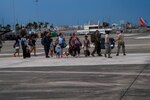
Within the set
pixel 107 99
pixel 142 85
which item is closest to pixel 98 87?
pixel 142 85

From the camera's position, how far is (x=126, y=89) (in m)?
11.3

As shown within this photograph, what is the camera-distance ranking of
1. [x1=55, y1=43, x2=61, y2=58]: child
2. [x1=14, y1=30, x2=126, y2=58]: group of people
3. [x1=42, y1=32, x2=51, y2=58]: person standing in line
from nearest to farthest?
[x1=14, y1=30, x2=126, y2=58]: group of people → [x1=55, y1=43, x2=61, y2=58]: child → [x1=42, y1=32, x2=51, y2=58]: person standing in line

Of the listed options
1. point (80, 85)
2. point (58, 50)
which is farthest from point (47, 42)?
point (80, 85)

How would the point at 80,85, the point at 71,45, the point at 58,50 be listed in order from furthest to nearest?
the point at 71,45 < the point at 58,50 < the point at 80,85

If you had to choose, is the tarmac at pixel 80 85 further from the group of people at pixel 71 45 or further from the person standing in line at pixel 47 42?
the person standing in line at pixel 47 42

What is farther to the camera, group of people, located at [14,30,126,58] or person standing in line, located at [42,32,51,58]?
person standing in line, located at [42,32,51,58]

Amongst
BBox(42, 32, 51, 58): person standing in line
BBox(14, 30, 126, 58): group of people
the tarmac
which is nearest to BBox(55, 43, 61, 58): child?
BBox(14, 30, 126, 58): group of people

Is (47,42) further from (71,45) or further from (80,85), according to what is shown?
(80,85)

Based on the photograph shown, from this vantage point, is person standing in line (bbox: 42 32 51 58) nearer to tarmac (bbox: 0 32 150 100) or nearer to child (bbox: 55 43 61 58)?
child (bbox: 55 43 61 58)

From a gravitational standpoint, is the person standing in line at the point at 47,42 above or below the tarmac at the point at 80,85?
above

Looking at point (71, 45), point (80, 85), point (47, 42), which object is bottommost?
point (80, 85)

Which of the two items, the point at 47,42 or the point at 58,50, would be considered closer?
the point at 58,50

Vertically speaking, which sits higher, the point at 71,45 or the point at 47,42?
the point at 47,42

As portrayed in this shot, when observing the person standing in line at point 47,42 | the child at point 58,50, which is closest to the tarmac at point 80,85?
the child at point 58,50
